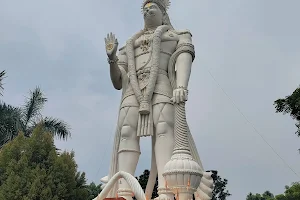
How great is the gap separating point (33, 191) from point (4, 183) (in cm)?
105

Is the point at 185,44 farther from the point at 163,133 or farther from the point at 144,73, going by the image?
the point at 163,133

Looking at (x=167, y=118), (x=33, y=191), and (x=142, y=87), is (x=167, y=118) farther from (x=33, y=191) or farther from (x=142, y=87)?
(x=33, y=191)

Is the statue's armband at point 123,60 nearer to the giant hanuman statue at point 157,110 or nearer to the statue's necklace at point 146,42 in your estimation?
the giant hanuman statue at point 157,110

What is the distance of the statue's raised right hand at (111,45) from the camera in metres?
6.27

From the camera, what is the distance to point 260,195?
37.6 metres

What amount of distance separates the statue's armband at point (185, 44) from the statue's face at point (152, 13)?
429 mm

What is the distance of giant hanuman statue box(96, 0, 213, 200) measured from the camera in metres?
5.69

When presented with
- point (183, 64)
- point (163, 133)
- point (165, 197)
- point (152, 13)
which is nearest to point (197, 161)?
point (163, 133)

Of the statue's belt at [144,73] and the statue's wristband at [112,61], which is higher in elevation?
the statue's wristband at [112,61]

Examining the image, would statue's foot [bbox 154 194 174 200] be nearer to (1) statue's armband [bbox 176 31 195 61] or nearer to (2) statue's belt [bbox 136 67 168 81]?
(2) statue's belt [bbox 136 67 168 81]

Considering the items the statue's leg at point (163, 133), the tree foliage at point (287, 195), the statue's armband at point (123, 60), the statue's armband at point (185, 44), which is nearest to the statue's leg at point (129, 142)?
the statue's leg at point (163, 133)

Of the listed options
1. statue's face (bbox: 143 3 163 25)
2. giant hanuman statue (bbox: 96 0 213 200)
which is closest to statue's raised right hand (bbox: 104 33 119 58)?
giant hanuman statue (bbox: 96 0 213 200)

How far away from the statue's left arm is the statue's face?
1.45 ft

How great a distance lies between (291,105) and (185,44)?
4600 mm
